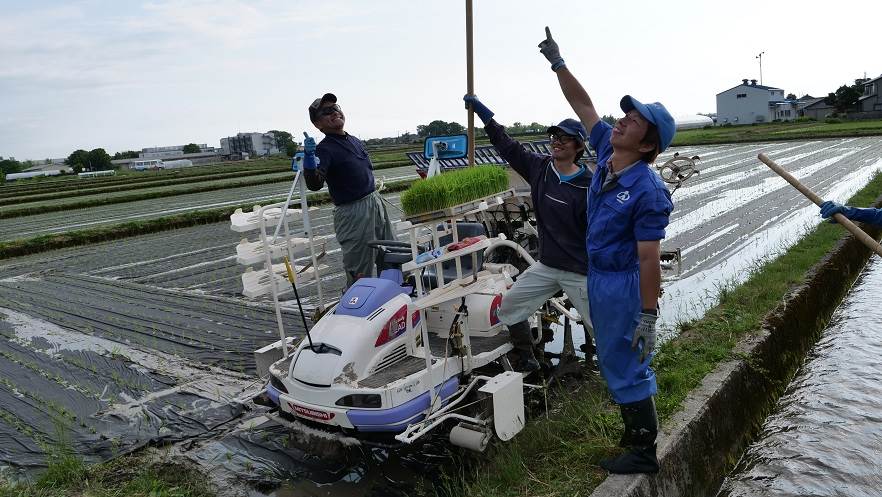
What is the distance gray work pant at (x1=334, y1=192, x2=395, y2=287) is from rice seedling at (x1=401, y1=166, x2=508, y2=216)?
3.10 feet

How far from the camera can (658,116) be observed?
10.6 ft

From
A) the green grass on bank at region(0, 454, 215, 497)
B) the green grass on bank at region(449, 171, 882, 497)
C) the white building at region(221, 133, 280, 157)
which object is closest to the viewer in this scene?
the green grass on bank at region(449, 171, 882, 497)

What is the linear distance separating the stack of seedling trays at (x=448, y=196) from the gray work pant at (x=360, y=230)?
94 centimetres

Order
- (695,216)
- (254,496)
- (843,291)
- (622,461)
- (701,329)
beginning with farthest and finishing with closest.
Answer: (695,216) < (843,291) < (701,329) < (254,496) < (622,461)

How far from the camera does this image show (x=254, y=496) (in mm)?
4137

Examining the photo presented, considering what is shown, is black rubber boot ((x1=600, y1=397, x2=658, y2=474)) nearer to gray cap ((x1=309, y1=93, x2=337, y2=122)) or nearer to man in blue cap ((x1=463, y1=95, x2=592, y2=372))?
man in blue cap ((x1=463, y1=95, x2=592, y2=372))

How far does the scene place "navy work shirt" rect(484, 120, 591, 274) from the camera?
168 inches

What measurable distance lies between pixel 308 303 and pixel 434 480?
467 cm

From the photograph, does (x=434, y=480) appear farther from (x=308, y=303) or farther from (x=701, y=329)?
(x=308, y=303)

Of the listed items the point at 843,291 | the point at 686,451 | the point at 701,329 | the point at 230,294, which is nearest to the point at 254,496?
the point at 686,451

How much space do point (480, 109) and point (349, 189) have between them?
1.41 metres

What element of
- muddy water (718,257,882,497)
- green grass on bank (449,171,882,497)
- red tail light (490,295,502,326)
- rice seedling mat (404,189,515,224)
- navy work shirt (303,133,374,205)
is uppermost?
navy work shirt (303,133,374,205)

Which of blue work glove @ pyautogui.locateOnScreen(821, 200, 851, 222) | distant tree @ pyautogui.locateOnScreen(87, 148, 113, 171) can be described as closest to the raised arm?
blue work glove @ pyautogui.locateOnScreen(821, 200, 851, 222)

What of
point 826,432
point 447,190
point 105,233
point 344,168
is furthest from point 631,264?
point 105,233
